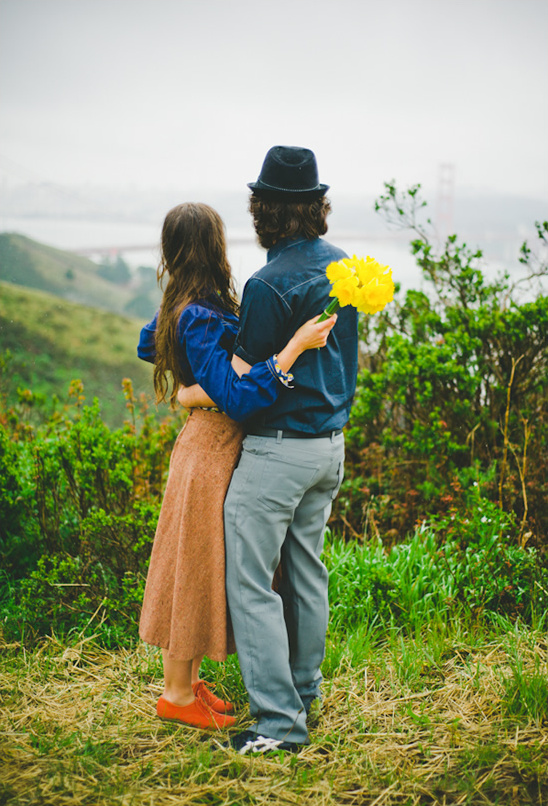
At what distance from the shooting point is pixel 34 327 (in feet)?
33.0

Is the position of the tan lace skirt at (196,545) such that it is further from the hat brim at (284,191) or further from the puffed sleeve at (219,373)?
the hat brim at (284,191)

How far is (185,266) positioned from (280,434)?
63 centimetres

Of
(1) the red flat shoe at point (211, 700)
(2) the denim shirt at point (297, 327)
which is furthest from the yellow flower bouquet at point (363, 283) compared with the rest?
(1) the red flat shoe at point (211, 700)

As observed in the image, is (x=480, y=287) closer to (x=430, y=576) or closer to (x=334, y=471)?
(x=430, y=576)

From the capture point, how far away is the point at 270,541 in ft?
6.27

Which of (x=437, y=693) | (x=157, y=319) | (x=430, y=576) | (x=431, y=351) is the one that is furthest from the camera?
(x=431, y=351)

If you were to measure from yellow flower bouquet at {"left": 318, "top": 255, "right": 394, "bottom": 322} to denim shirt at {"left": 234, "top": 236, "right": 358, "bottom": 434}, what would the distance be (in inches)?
6.7

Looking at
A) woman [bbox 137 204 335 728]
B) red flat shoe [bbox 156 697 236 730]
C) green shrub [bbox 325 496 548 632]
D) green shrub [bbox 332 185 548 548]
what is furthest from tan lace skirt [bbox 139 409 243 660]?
green shrub [bbox 332 185 548 548]

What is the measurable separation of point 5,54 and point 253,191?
27.3ft

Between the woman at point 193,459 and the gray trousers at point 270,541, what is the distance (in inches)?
2.7

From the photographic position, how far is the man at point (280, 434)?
183 cm

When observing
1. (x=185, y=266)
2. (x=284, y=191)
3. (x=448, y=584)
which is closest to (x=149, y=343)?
(x=185, y=266)

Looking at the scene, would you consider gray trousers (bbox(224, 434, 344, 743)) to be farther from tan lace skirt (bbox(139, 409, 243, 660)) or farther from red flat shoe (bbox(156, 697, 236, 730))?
red flat shoe (bbox(156, 697, 236, 730))

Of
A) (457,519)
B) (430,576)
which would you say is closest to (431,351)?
(457,519)
